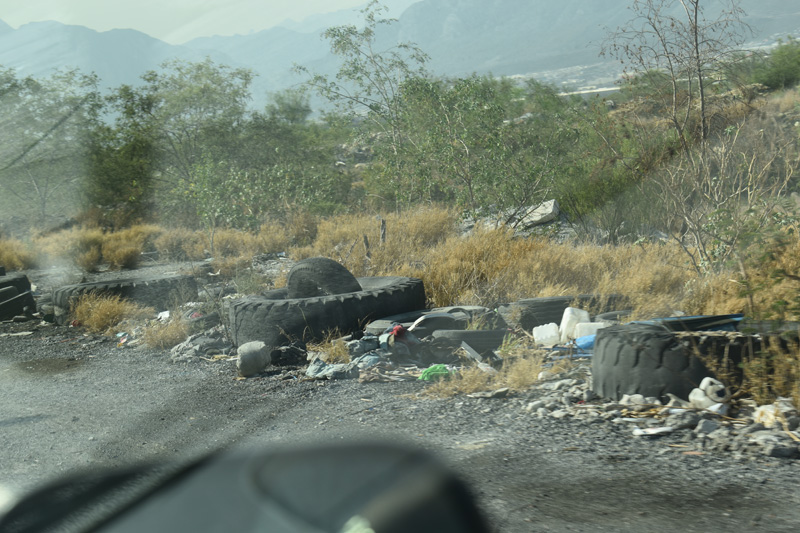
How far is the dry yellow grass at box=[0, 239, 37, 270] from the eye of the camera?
1614 centimetres

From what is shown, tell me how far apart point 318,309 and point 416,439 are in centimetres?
308

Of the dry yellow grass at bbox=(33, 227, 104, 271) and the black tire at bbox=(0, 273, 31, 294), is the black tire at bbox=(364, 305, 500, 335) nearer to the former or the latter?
the black tire at bbox=(0, 273, 31, 294)

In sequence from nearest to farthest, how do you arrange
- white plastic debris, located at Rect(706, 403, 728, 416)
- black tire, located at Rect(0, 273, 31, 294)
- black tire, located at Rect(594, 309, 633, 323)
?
white plastic debris, located at Rect(706, 403, 728, 416)
black tire, located at Rect(594, 309, 633, 323)
black tire, located at Rect(0, 273, 31, 294)

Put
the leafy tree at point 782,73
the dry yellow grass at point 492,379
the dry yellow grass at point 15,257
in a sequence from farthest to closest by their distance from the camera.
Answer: the leafy tree at point 782,73 < the dry yellow grass at point 15,257 < the dry yellow grass at point 492,379

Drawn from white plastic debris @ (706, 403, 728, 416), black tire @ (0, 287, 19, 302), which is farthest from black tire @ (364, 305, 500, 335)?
black tire @ (0, 287, 19, 302)

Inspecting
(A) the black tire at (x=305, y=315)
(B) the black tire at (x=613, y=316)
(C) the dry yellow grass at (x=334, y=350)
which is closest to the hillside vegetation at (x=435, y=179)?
(B) the black tire at (x=613, y=316)

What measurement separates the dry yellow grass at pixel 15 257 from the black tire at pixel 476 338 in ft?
45.1

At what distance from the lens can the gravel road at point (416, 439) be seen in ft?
8.49

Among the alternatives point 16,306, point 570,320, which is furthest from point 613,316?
point 16,306

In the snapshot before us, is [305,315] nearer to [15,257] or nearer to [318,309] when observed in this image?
[318,309]

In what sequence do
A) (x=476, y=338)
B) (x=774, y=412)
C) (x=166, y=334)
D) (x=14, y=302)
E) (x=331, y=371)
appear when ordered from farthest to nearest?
(x=14, y=302) < (x=166, y=334) < (x=476, y=338) < (x=331, y=371) < (x=774, y=412)

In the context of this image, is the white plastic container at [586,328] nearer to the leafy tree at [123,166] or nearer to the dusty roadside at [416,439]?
the dusty roadside at [416,439]

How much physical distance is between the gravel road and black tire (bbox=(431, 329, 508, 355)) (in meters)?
0.82

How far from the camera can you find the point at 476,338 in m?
5.75
